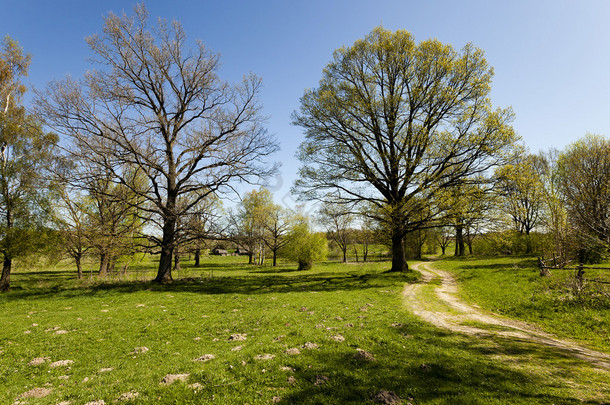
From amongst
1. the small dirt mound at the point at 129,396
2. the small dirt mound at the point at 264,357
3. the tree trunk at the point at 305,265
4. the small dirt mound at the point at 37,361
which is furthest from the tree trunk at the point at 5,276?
the tree trunk at the point at 305,265

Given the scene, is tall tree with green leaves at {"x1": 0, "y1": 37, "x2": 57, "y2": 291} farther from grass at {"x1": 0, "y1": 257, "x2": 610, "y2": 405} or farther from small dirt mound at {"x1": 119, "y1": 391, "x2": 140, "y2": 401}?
small dirt mound at {"x1": 119, "y1": 391, "x2": 140, "y2": 401}

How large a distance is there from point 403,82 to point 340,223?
34.9 metres

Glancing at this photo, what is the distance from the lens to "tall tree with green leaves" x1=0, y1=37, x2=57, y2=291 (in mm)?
19250

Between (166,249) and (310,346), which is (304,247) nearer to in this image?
(166,249)

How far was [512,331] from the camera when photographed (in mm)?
9711

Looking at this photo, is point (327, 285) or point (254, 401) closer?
point (254, 401)

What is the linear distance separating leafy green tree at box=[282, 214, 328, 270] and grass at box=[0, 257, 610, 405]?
82.4ft

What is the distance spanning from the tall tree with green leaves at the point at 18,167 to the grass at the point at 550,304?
30690mm

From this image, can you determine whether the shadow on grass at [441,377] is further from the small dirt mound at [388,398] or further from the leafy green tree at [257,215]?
the leafy green tree at [257,215]

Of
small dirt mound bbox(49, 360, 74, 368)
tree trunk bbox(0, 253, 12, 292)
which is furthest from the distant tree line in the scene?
small dirt mound bbox(49, 360, 74, 368)

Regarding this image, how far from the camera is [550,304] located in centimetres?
1182

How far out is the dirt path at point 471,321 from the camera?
7.94 m

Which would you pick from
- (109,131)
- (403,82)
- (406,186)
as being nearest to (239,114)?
(109,131)

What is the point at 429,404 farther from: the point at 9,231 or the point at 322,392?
the point at 9,231
